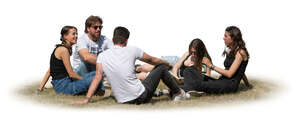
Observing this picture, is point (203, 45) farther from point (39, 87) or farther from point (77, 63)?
point (39, 87)

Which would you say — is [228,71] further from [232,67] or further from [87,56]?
[87,56]

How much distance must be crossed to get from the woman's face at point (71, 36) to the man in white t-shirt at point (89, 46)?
508mm

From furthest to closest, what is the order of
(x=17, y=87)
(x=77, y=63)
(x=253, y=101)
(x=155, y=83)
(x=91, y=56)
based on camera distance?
(x=17, y=87), (x=77, y=63), (x=91, y=56), (x=253, y=101), (x=155, y=83)

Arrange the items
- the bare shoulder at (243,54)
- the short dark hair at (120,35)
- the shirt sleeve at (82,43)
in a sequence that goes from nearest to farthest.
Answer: the short dark hair at (120,35), the bare shoulder at (243,54), the shirt sleeve at (82,43)

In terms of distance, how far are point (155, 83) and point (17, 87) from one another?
4.98 metres

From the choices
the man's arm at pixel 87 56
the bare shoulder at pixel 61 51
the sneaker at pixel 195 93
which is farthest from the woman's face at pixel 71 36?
the sneaker at pixel 195 93

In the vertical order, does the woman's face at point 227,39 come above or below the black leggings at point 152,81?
above

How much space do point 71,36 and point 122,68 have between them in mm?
2285

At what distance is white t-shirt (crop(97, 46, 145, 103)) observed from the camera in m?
8.66

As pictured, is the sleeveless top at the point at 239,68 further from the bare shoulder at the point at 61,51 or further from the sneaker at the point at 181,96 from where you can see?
the bare shoulder at the point at 61,51

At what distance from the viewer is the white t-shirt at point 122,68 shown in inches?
341

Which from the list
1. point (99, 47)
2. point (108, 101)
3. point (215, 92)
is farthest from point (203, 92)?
point (99, 47)

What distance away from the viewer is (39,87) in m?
11.6

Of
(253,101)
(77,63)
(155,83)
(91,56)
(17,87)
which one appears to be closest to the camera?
(155,83)
